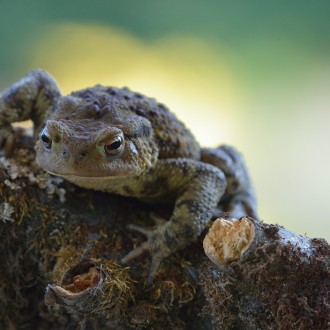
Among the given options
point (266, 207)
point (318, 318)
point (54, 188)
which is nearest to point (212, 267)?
point (318, 318)

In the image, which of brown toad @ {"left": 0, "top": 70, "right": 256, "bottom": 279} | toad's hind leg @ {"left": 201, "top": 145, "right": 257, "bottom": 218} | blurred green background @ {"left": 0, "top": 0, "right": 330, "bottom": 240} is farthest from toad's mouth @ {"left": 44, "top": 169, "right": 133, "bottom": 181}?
blurred green background @ {"left": 0, "top": 0, "right": 330, "bottom": 240}

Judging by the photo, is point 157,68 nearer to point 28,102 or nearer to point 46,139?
point 28,102

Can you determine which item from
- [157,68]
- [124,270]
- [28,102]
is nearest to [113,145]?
[124,270]

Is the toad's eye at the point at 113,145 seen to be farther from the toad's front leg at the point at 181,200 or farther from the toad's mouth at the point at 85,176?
the toad's front leg at the point at 181,200

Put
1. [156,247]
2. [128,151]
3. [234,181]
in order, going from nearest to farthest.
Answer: [156,247] → [128,151] → [234,181]

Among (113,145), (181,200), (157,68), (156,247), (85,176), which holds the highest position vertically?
(113,145)

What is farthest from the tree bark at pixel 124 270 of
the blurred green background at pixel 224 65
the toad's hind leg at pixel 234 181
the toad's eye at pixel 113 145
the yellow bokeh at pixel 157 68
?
the blurred green background at pixel 224 65

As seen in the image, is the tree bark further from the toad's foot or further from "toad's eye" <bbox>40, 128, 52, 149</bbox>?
"toad's eye" <bbox>40, 128, 52, 149</bbox>

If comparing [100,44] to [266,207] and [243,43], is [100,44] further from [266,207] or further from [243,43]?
[266,207]
